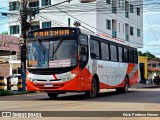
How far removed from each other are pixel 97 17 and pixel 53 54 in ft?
113

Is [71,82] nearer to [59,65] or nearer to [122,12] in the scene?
[59,65]

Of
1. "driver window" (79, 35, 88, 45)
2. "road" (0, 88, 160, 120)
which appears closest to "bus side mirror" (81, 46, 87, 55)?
"driver window" (79, 35, 88, 45)

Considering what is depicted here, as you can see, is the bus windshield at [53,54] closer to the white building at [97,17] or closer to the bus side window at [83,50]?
the bus side window at [83,50]

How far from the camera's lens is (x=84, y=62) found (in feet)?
58.9

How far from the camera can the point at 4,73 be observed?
62125 millimetres

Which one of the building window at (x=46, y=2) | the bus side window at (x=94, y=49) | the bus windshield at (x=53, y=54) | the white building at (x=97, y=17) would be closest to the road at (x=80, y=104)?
the bus windshield at (x=53, y=54)

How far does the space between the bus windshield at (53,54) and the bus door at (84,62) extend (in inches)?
16.0

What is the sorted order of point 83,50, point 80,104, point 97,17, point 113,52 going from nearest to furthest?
1. point 80,104
2. point 83,50
3. point 113,52
4. point 97,17

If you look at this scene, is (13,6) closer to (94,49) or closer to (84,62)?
(94,49)

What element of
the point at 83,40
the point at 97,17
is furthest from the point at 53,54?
the point at 97,17

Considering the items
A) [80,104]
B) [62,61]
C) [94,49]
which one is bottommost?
[80,104]

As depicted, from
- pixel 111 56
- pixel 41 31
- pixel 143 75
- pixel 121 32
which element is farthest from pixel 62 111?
pixel 143 75

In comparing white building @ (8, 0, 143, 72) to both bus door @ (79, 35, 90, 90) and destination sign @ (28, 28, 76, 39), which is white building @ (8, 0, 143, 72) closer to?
bus door @ (79, 35, 90, 90)

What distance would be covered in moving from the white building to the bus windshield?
3035 centimetres
